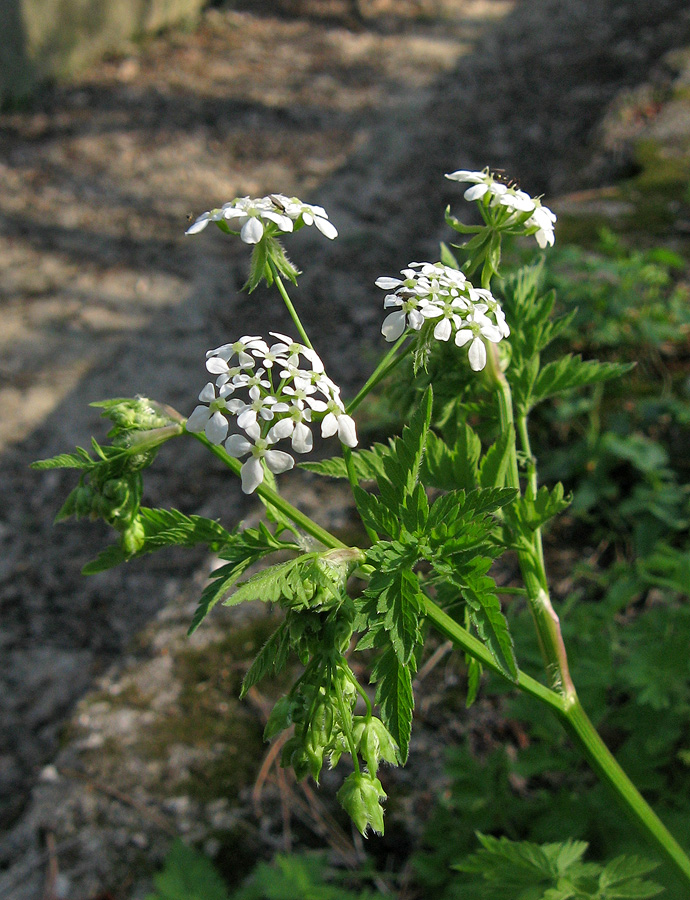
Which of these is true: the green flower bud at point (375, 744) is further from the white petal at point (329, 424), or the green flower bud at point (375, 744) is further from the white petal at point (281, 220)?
the white petal at point (281, 220)

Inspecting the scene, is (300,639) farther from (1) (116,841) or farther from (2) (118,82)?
(2) (118,82)

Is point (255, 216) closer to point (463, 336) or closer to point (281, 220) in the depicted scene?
point (281, 220)

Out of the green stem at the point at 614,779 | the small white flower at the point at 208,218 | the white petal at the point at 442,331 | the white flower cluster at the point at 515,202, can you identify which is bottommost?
the green stem at the point at 614,779

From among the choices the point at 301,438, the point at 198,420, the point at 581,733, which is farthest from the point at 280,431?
the point at 581,733

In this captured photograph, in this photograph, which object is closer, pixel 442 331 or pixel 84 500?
pixel 442 331

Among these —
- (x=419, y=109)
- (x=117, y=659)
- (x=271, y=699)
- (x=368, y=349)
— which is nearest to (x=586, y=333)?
(x=368, y=349)

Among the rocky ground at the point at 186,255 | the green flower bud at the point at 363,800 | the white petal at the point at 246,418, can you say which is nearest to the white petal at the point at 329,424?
the white petal at the point at 246,418
